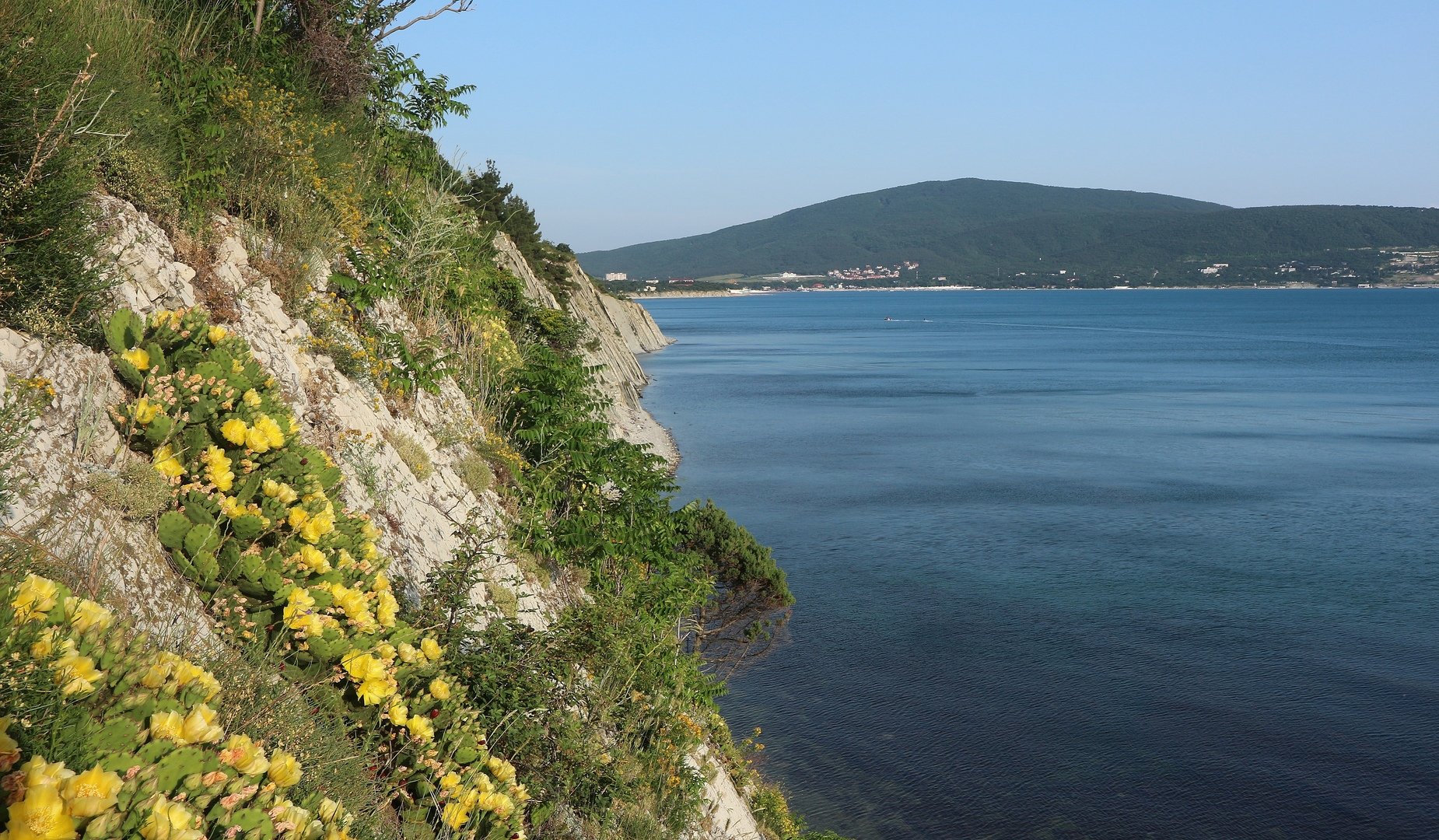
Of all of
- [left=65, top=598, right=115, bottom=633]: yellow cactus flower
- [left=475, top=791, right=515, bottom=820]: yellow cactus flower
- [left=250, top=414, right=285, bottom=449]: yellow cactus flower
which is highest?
[left=250, top=414, right=285, bottom=449]: yellow cactus flower

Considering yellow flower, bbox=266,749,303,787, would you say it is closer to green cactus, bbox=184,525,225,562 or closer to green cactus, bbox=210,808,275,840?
green cactus, bbox=210,808,275,840

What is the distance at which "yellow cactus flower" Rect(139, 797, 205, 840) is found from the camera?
7.26 ft

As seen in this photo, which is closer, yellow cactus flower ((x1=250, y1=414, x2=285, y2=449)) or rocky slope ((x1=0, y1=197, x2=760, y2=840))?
rocky slope ((x1=0, y1=197, x2=760, y2=840))

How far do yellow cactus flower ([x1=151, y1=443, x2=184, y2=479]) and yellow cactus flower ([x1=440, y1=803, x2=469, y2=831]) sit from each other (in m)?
1.65

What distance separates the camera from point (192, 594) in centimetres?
369

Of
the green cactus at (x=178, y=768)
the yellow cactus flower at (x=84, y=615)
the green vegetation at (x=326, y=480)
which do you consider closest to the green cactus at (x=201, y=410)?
the green vegetation at (x=326, y=480)

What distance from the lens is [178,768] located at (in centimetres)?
243

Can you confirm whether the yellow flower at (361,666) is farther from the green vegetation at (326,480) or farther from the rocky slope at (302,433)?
the rocky slope at (302,433)

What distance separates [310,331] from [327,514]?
3610mm

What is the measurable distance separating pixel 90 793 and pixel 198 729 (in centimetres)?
42

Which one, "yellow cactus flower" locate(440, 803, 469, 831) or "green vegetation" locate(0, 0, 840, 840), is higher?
"green vegetation" locate(0, 0, 840, 840)

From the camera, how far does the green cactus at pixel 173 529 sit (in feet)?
12.4

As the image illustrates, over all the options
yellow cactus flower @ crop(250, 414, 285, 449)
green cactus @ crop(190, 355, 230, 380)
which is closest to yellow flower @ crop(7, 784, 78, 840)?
yellow cactus flower @ crop(250, 414, 285, 449)

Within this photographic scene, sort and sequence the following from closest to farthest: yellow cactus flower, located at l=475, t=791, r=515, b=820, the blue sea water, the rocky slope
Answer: the rocky slope
yellow cactus flower, located at l=475, t=791, r=515, b=820
the blue sea water
